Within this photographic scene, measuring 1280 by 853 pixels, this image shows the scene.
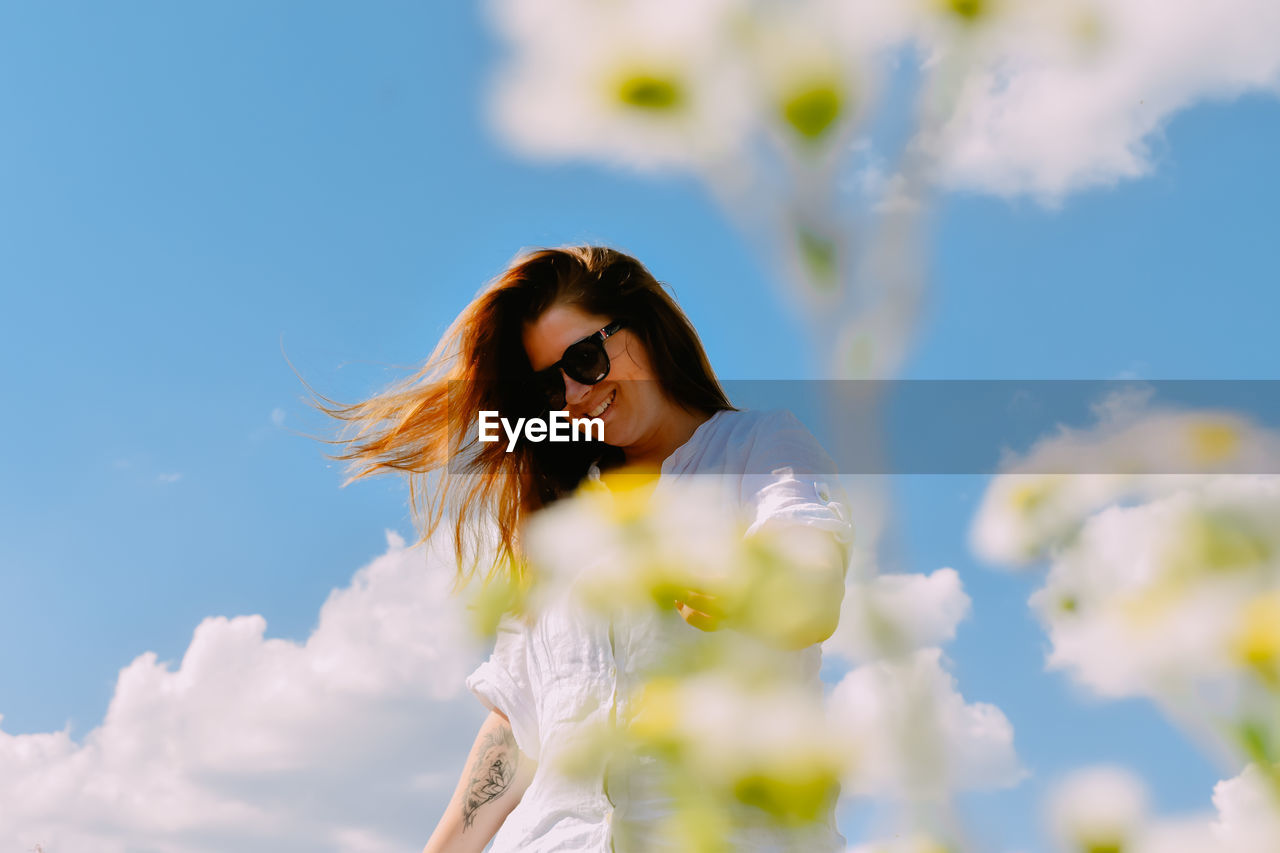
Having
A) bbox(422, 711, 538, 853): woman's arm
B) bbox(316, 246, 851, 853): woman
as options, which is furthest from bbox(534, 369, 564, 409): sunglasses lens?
bbox(422, 711, 538, 853): woman's arm

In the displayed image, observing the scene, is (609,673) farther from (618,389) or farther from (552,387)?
(552,387)

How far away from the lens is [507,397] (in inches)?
89.0

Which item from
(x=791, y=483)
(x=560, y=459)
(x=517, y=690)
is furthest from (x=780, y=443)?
(x=560, y=459)

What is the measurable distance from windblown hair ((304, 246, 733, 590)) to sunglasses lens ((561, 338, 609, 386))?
116 mm

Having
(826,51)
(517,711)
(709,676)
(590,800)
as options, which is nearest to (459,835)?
(517,711)

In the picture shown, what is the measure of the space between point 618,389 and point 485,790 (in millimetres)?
832

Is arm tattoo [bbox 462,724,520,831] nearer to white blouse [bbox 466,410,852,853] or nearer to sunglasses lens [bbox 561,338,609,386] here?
white blouse [bbox 466,410,852,853]

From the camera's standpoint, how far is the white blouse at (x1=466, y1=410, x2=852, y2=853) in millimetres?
1347

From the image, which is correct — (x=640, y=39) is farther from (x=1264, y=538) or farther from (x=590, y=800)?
(x=590, y=800)

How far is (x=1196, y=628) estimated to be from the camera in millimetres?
348

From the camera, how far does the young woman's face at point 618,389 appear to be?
6.50ft

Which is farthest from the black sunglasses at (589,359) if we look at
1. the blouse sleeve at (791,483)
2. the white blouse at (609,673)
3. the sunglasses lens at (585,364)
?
the blouse sleeve at (791,483)

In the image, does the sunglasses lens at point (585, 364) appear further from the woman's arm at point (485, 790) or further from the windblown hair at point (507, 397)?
the woman's arm at point (485, 790)

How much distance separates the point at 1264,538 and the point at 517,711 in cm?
175
